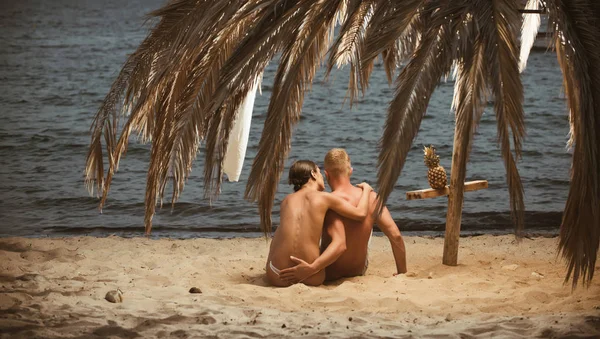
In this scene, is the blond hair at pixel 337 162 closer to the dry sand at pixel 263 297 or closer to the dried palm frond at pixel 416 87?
the dry sand at pixel 263 297

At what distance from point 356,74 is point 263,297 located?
1544mm

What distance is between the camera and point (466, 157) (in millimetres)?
4934

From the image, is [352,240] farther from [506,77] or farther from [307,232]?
[506,77]

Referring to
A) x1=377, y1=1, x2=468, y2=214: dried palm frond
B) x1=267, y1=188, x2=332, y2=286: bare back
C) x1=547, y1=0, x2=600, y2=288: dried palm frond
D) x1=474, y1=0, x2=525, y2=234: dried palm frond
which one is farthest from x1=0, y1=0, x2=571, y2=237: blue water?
x1=547, y1=0, x2=600, y2=288: dried palm frond

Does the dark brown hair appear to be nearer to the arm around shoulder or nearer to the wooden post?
the arm around shoulder

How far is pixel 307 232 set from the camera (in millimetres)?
6230

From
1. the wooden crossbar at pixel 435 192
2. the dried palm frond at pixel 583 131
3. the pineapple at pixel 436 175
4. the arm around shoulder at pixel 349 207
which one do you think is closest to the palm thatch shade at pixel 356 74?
the dried palm frond at pixel 583 131

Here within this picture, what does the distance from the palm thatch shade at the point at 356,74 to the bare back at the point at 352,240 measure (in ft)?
1.61

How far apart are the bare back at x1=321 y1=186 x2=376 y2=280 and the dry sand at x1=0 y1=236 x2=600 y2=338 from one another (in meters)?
0.12

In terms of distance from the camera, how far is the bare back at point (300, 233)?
20.4ft

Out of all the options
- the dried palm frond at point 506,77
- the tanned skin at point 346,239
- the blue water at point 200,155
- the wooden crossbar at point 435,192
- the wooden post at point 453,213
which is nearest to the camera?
the dried palm frond at point 506,77

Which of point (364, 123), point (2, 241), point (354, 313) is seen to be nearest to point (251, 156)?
point (364, 123)

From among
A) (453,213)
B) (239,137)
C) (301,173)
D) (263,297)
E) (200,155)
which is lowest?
(200,155)

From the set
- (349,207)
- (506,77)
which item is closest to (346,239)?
(349,207)
